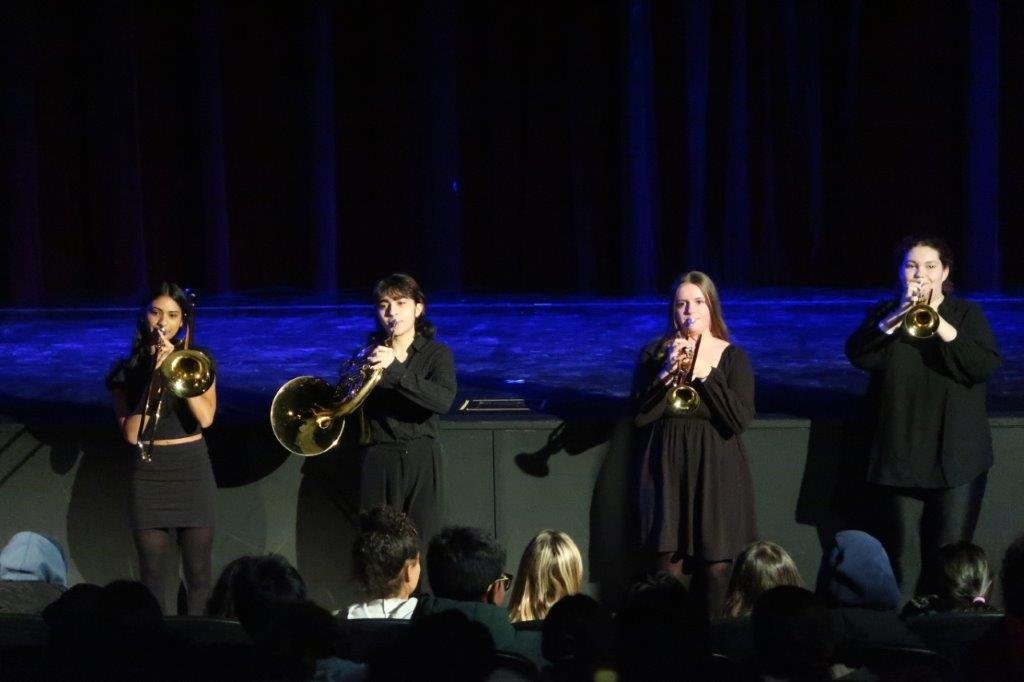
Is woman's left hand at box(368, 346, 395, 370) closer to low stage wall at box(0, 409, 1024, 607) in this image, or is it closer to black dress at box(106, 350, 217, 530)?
low stage wall at box(0, 409, 1024, 607)

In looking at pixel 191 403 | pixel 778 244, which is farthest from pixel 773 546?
pixel 778 244

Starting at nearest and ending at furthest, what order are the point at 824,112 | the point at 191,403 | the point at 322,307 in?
the point at 191,403 → the point at 322,307 → the point at 824,112

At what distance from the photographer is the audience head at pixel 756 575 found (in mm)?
Result: 4082

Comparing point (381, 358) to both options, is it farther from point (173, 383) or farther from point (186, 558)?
point (186, 558)

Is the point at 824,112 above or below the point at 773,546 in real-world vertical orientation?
above

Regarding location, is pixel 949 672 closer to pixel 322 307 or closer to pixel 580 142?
pixel 322 307

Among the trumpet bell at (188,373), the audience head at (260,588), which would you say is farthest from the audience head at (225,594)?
the trumpet bell at (188,373)

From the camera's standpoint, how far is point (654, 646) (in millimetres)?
3014

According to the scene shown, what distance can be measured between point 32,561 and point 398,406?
5.08 feet

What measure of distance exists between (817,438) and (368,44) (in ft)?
22.0

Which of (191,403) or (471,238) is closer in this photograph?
(191,403)

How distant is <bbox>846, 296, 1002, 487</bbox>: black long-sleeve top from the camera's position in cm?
518

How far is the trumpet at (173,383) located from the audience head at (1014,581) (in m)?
3.16

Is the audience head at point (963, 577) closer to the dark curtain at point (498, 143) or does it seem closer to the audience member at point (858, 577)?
the audience member at point (858, 577)
